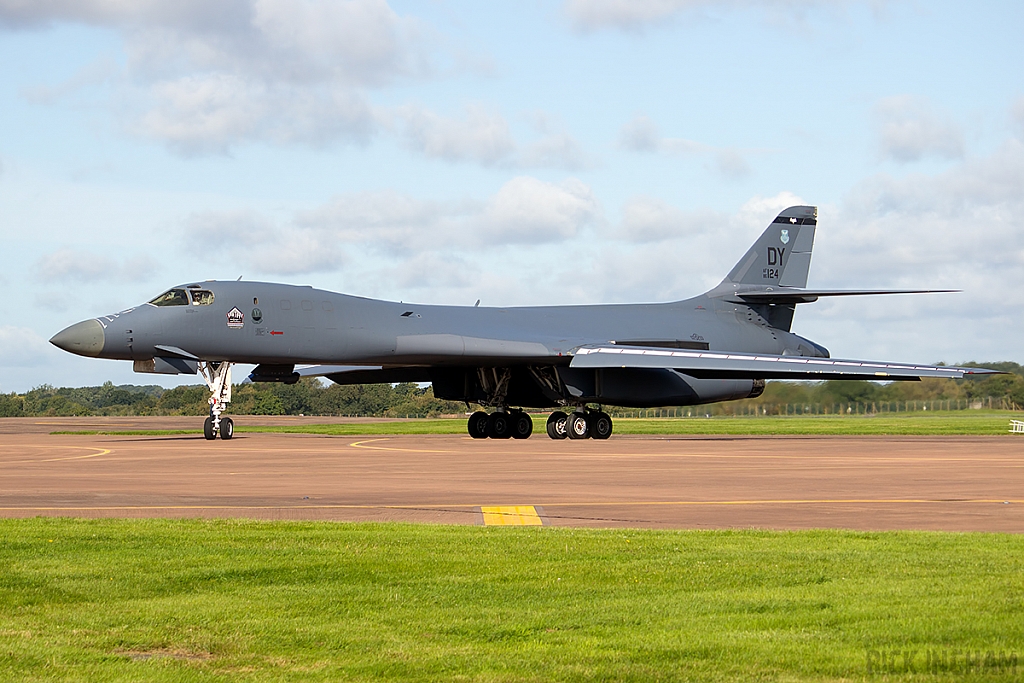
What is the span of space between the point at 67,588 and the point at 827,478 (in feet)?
36.3

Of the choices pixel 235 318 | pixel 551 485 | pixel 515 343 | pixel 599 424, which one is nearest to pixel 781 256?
pixel 599 424

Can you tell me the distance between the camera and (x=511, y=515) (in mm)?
11031

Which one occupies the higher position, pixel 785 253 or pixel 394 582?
pixel 785 253

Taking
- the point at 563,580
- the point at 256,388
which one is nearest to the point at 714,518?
the point at 563,580

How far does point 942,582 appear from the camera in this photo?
6793mm

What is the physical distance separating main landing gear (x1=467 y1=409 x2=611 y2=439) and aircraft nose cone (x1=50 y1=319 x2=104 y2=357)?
1049 cm

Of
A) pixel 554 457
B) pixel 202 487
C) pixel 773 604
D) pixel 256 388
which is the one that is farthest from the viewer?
pixel 256 388

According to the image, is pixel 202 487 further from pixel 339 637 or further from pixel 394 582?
pixel 339 637

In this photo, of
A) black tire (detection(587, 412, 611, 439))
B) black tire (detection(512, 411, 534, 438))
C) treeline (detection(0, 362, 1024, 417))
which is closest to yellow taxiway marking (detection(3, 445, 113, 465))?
black tire (detection(512, 411, 534, 438))

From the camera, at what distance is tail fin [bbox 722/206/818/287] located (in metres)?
38.7

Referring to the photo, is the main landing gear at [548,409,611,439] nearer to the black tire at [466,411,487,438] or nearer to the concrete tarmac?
the black tire at [466,411,487,438]

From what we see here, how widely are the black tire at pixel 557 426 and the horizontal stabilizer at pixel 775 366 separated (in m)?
2.55

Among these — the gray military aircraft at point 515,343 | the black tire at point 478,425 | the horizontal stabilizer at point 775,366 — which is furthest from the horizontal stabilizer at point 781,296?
the black tire at point 478,425

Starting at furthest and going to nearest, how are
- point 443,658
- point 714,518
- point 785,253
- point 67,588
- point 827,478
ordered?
point 785,253 < point 827,478 < point 714,518 < point 67,588 < point 443,658
